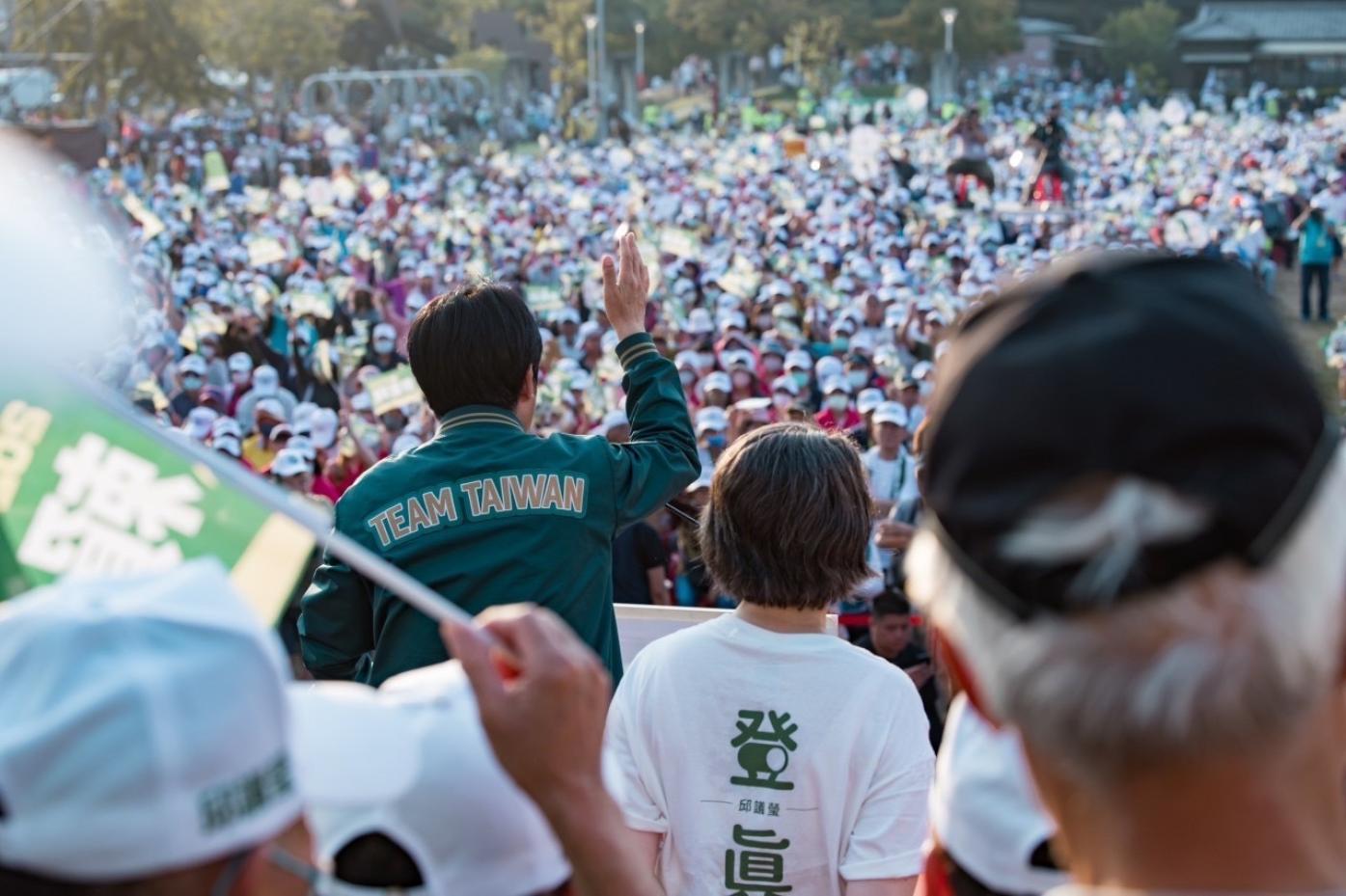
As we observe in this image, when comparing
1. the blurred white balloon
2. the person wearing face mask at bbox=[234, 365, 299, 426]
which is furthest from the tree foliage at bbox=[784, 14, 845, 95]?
the blurred white balloon

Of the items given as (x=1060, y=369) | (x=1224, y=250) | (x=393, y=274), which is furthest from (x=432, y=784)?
(x=393, y=274)

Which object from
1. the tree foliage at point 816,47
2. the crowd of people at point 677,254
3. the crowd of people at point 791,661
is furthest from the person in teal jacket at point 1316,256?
the tree foliage at point 816,47

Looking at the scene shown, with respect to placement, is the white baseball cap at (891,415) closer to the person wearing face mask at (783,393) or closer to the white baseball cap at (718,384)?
the person wearing face mask at (783,393)

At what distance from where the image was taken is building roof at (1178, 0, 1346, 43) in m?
59.1

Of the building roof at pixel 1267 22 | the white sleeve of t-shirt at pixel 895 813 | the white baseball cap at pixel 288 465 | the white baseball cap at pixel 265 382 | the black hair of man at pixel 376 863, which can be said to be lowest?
the white baseball cap at pixel 265 382

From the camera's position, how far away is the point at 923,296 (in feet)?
46.1

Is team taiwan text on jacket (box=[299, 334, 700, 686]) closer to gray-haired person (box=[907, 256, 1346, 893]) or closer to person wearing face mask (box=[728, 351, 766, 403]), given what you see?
gray-haired person (box=[907, 256, 1346, 893])

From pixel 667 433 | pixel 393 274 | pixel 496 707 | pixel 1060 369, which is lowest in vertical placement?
pixel 393 274

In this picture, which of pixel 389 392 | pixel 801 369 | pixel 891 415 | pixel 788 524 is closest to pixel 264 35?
pixel 801 369

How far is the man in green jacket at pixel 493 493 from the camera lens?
2559 millimetres

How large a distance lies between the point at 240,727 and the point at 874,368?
33.4 feet

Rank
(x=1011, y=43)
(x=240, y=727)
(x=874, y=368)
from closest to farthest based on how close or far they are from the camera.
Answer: (x=240, y=727)
(x=874, y=368)
(x=1011, y=43)

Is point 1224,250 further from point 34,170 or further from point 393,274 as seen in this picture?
point 34,170

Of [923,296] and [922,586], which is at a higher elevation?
[922,586]
